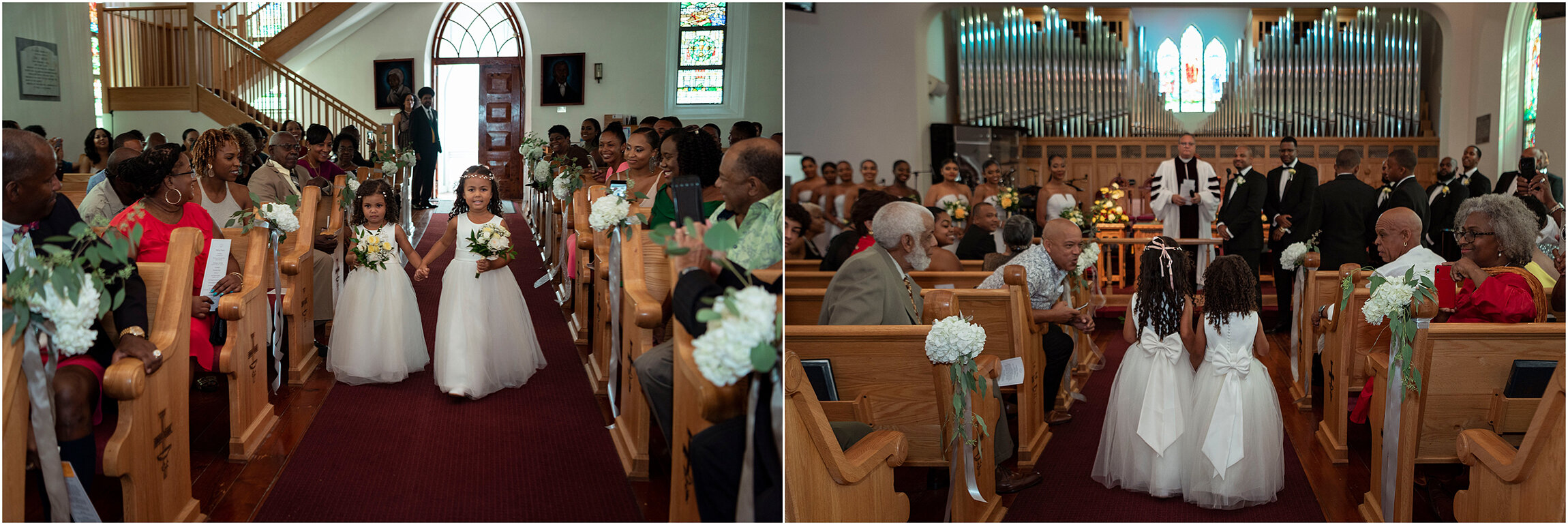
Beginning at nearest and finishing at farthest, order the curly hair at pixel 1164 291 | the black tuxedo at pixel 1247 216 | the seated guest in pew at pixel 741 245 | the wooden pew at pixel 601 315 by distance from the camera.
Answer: the seated guest in pew at pixel 741 245
the curly hair at pixel 1164 291
the wooden pew at pixel 601 315
the black tuxedo at pixel 1247 216

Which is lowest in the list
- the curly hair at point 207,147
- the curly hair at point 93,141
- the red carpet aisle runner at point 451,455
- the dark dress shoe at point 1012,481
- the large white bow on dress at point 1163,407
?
the dark dress shoe at point 1012,481

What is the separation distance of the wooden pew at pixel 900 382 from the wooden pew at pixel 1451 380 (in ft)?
3.73

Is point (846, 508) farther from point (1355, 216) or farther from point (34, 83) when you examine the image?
point (1355, 216)

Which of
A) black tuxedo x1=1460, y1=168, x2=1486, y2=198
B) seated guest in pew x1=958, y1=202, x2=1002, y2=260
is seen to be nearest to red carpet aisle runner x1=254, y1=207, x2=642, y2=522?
seated guest in pew x1=958, y1=202, x2=1002, y2=260

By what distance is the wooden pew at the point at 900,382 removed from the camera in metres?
2.72

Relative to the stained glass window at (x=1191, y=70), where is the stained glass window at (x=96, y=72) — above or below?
below

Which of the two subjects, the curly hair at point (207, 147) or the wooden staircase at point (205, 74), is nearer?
the wooden staircase at point (205, 74)

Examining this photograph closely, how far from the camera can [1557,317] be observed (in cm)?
362

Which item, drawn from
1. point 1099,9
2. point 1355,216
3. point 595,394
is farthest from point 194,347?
point 1099,9

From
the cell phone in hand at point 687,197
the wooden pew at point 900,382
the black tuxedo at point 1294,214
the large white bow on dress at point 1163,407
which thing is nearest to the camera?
the cell phone in hand at point 687,197

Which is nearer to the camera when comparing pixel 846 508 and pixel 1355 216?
pixel 846 508

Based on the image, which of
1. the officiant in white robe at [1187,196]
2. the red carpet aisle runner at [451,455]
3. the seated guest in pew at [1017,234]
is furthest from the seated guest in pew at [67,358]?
the officiant in white robe at [1187,196]

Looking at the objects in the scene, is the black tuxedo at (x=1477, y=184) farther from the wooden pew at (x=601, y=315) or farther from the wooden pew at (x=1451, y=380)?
the wooden pew at (x=601, y=315)

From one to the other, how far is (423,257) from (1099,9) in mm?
9933
